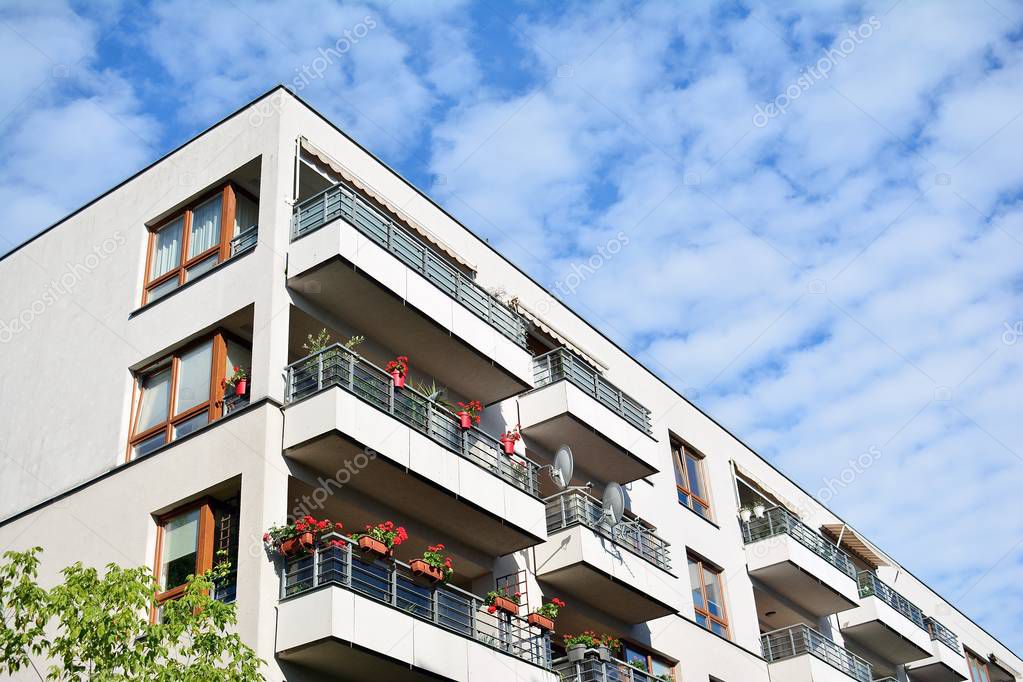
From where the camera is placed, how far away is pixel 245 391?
18.6 m

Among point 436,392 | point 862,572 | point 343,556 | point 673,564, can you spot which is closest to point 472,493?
point 436,392

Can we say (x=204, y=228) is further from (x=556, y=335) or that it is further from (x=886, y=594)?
(x=886, y=594)

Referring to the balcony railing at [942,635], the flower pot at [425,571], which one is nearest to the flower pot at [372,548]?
the flower pot at [425,571]

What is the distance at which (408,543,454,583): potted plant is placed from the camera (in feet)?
59.1

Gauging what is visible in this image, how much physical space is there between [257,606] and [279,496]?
1.76 metres

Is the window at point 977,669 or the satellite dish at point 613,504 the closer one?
the satellite dish at point 613,504

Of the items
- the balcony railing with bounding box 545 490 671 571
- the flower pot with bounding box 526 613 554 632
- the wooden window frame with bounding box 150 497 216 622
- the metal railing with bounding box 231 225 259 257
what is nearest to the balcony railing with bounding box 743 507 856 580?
the balcony railing with bounding box 545 490 671 571

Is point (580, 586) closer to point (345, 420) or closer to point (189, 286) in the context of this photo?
point (345, 420)

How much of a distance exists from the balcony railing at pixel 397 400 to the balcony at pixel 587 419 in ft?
7.06

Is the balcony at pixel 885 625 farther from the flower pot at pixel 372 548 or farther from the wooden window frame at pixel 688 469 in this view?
the flower pot at pixel 372 548

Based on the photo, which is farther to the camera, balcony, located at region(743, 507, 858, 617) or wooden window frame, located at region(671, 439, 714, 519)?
balcony, located at region(743, 507, 858, 617)

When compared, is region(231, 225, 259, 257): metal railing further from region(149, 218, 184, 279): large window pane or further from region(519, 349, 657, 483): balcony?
region(519, 349, 657, 483): balcony

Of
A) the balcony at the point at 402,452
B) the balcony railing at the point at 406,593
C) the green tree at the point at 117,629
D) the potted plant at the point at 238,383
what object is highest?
the potted plant at the point at 238,383

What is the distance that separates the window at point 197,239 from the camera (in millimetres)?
20688
